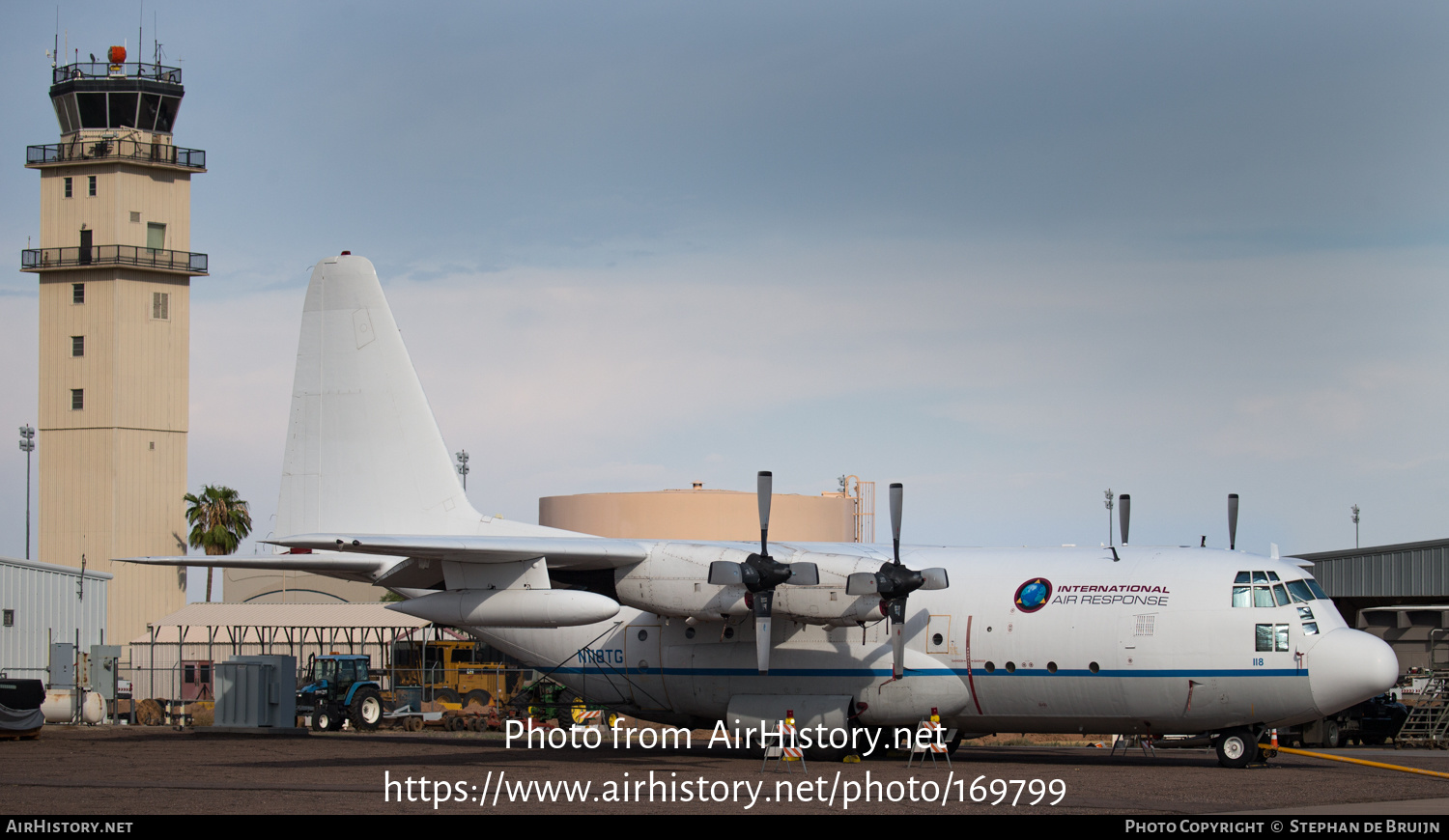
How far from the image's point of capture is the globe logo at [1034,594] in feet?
73.8

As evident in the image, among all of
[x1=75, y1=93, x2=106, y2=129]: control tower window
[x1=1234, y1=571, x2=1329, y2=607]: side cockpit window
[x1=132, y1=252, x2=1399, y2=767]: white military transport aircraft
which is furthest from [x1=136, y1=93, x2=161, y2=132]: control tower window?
[x1=1234, y1=571, x2=1329, y2=607]: side cockpit window

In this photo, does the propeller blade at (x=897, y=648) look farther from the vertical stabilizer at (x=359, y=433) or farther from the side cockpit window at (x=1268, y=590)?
the vertical stabilizer at (x=359, y=433)

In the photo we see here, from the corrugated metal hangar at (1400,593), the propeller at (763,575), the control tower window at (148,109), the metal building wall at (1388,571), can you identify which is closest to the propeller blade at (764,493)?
the propeller at (763,575)

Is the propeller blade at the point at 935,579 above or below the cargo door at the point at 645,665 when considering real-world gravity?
above

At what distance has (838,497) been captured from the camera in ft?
165

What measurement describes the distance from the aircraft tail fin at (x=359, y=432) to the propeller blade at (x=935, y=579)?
855 centimetres

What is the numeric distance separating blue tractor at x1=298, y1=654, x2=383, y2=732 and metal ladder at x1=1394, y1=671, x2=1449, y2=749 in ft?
80.0

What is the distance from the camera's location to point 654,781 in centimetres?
2002

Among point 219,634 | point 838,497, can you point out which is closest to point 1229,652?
point 838,497

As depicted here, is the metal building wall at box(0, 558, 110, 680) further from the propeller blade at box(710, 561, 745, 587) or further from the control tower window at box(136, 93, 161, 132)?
the propeller blade at box(710, 561, 745, 587)

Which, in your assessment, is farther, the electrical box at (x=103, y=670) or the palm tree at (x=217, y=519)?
the palm tree at (x=217, y=519)

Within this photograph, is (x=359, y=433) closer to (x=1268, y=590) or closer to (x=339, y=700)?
(x=339, y=700)

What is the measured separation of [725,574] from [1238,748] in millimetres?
8785
